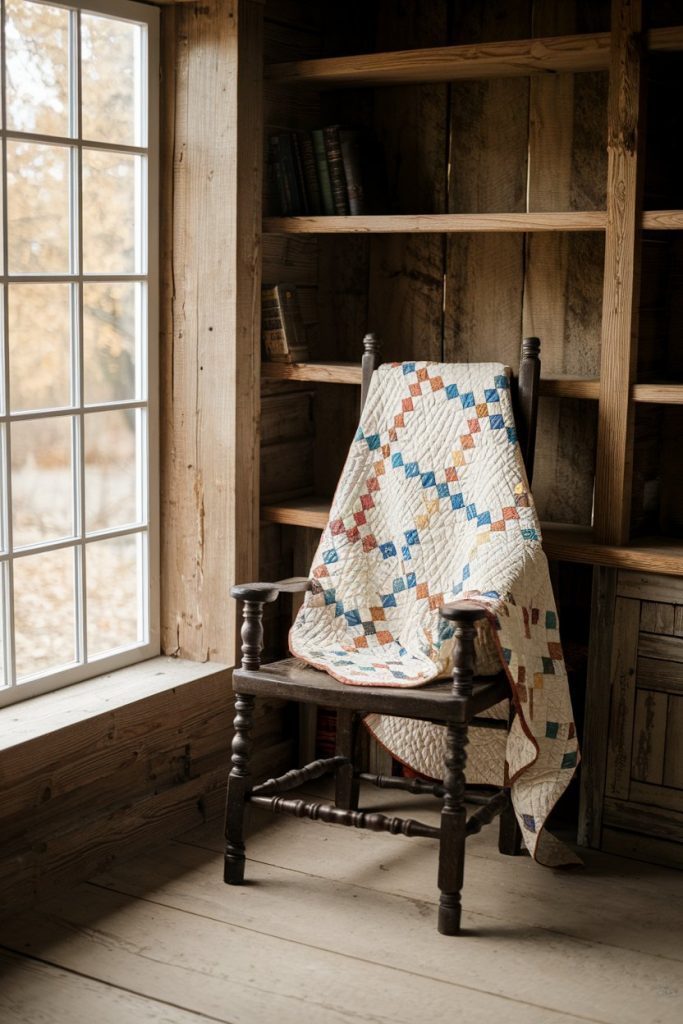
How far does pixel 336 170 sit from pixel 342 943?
2.01 meters

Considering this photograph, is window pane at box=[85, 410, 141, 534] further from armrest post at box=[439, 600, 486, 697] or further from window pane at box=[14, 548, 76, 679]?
armrest post at box=[439, 600, 486, 697]

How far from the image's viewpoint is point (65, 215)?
10.0 ft

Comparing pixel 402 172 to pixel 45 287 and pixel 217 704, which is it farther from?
pixel 217 704

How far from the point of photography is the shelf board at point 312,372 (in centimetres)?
343

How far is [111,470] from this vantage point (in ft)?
A: 10.8

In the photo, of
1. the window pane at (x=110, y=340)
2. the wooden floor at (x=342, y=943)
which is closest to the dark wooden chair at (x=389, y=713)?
the wooden floor at (x=342, y=943)

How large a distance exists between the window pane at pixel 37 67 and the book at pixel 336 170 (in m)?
0.74

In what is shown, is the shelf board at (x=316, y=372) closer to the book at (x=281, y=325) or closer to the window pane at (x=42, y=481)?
the book at (x=281, y=325)

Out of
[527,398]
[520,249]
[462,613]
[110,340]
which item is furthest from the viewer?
[520,249]

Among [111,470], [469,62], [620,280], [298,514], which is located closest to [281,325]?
[298,514]

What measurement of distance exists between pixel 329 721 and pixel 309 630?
0.68 metres

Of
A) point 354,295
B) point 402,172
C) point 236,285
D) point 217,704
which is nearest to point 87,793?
point 217,704

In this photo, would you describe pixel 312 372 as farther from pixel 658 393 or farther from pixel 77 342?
pixel 658 393

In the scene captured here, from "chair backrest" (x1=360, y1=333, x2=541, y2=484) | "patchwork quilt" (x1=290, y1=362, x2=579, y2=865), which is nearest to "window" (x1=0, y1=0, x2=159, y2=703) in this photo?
"patchwork quilt" (x1=290, y1=362, x2=579, y2=865)
